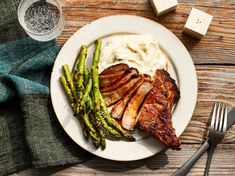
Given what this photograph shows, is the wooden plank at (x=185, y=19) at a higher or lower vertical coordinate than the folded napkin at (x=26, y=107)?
higher

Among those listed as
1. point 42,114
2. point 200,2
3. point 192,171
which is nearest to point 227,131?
point 192,171

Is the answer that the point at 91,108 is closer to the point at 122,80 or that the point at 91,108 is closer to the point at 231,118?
the point at 122,80

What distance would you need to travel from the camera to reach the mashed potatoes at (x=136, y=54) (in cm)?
373

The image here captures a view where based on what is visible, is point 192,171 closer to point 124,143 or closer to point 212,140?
point 212,140

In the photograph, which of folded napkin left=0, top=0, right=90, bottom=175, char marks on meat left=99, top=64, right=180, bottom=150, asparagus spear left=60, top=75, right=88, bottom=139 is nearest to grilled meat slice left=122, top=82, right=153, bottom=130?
char marks on meat left=99, top=64, right=180, bottom=150

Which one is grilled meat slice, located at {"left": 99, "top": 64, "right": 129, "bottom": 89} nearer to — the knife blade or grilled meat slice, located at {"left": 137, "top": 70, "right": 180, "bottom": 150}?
grilled meat slice, located at {"left": 137, "top": 70, "right": 180, "bottom": 150}

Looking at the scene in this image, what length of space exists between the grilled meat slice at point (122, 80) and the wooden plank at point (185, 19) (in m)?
0.57

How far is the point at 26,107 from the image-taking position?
367 cm

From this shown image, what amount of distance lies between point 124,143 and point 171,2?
1188 mm

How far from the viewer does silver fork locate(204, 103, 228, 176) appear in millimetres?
3742

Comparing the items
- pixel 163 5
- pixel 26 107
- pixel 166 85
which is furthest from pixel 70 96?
pixel 163 5

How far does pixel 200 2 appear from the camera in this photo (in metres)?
4.03

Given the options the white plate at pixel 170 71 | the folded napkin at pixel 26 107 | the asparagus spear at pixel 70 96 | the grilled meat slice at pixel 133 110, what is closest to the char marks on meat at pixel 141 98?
the grilled meat slice at pixel 133 110

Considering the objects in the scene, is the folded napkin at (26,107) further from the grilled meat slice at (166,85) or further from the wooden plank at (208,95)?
the wooden plank at (208,95)
